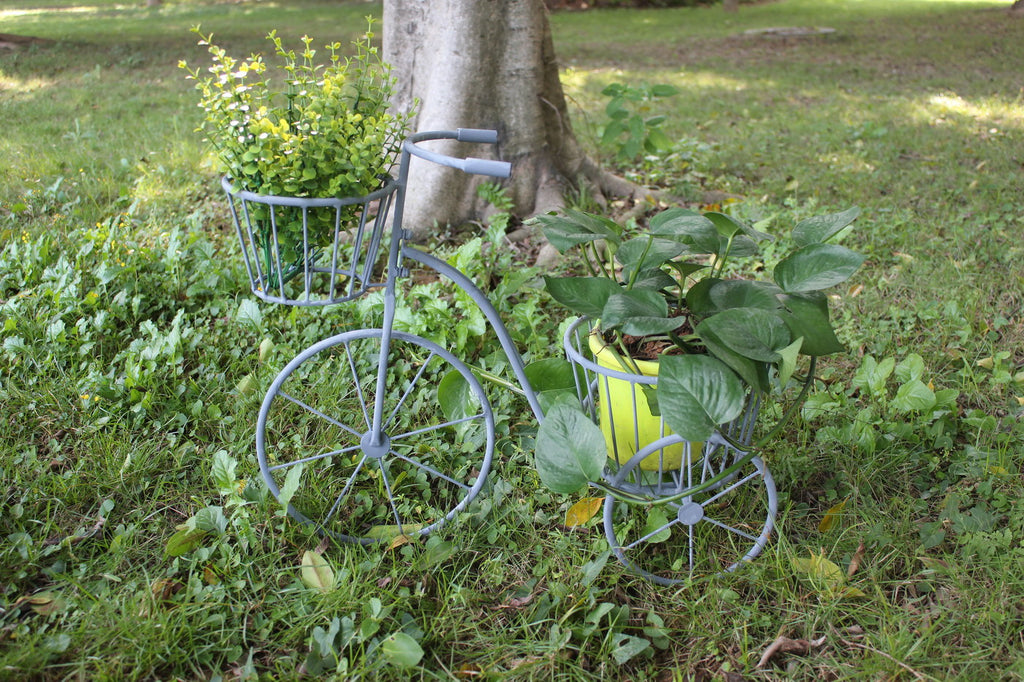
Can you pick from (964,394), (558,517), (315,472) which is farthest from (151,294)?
(964,394)

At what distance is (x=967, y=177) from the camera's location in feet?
13.8

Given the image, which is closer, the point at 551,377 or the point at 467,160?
the point at 467,160

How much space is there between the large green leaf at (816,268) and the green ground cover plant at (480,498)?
0.60 m

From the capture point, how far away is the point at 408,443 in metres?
2.32

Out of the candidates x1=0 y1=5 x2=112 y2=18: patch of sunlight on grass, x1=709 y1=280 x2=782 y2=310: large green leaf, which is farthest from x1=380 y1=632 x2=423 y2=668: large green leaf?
x1=0 y1=5 x2=112 y2=18: patch of sunlight on grass

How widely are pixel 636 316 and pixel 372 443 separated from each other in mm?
814

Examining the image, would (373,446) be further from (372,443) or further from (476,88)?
(476,88)

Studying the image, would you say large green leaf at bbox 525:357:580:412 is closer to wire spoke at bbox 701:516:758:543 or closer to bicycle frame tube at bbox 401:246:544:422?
bicycle frame tube at bbox 401:246:544:422

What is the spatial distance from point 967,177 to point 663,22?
8.67 metres

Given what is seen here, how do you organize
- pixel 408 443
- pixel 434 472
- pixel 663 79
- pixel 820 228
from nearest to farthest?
pixel 820 228 < pixel 434 472 < pixel 408 443 < pixel 663 79

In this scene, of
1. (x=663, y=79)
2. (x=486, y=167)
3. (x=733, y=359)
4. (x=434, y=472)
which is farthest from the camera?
(x=663, y=79)

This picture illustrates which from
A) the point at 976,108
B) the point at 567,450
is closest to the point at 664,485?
the point at 567,450

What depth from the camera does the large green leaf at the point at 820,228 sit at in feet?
5.82

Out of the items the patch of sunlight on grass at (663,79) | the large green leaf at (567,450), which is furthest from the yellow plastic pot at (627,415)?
the patch of sunlight on grass at (663,79)
